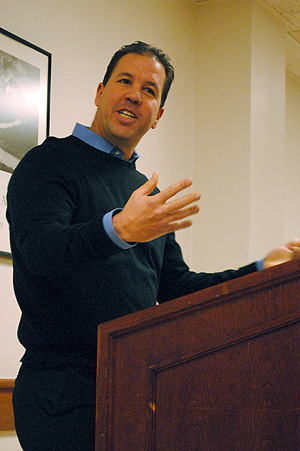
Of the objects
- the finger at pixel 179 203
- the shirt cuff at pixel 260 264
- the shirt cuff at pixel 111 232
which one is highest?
the finger at pixel 179 203

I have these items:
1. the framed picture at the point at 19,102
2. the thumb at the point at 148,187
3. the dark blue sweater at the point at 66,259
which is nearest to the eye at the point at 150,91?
the dark blue sweater at the point at 66,259

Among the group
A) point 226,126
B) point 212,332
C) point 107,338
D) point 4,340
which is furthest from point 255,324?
point 226,126

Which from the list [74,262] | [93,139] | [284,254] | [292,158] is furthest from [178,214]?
[292,158]

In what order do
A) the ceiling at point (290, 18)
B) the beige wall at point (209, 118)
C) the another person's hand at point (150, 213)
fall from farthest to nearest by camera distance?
the ceiling at point (290, 18) → the beige wall at point (209, 118) → the another person's hand at point (150, 213)

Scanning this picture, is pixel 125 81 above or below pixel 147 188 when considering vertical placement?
above

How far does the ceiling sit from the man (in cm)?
283

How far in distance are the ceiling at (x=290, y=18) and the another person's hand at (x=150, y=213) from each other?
10.8 feet

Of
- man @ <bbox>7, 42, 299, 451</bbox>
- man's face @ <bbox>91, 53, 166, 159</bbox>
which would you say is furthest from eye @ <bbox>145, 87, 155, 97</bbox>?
man @ <bbox>7, 42, 299, 451</bbox>

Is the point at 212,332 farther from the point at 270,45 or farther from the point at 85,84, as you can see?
the point at 270,45

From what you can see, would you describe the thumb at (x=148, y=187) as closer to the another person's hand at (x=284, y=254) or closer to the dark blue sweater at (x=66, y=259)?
the dark blue sweater at (x=66, y=259)

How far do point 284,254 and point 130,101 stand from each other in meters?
0.55

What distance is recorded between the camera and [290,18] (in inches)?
169

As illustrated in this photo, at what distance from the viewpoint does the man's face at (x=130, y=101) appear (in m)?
1.67

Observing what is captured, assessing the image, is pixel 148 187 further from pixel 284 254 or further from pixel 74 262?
pixel 284 254
